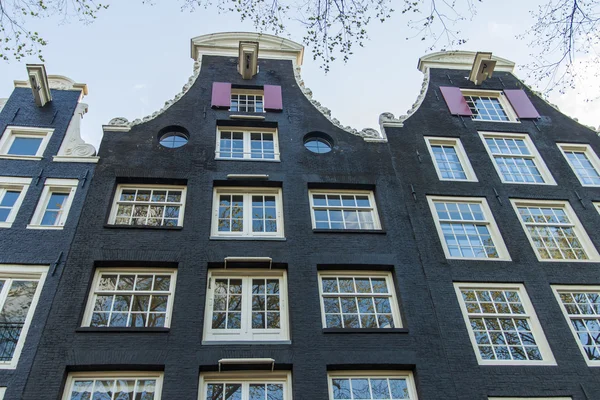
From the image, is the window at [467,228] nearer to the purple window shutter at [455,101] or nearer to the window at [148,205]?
the purple window shutter at [455,101]

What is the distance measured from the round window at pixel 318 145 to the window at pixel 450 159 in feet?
12.5

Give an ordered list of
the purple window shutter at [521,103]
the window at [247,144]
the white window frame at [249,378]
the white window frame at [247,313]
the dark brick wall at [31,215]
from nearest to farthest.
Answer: the dark brick wall at [31,215] < the white window frame at [249,378] < the white window frame at [247,313] < the window at [247,144] < the purple window shutter at [521,103]

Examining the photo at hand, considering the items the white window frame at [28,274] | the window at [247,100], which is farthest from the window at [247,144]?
the white window frame at [28,274]

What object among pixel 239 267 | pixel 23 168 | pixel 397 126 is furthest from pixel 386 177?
pixel 23 168

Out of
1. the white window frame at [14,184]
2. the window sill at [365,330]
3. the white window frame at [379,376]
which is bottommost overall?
the white window frame at [379,376]

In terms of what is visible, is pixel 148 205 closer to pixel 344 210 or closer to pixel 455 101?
pixel 344 210

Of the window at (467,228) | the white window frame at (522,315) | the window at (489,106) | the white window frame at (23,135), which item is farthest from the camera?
the window at (489,106)

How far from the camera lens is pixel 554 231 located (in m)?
16.7

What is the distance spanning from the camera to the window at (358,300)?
533 inches

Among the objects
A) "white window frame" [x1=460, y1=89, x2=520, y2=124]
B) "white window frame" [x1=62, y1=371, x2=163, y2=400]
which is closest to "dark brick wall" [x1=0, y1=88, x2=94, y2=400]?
"white window frame" [x1=62, y1=371, x2=163, y2=400]

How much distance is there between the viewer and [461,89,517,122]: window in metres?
20.9

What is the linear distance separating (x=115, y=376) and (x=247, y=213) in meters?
6.10

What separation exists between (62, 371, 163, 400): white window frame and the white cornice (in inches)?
687

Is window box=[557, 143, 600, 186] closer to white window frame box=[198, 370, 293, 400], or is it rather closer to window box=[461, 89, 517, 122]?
window box=[461, 89, 517, 122]
